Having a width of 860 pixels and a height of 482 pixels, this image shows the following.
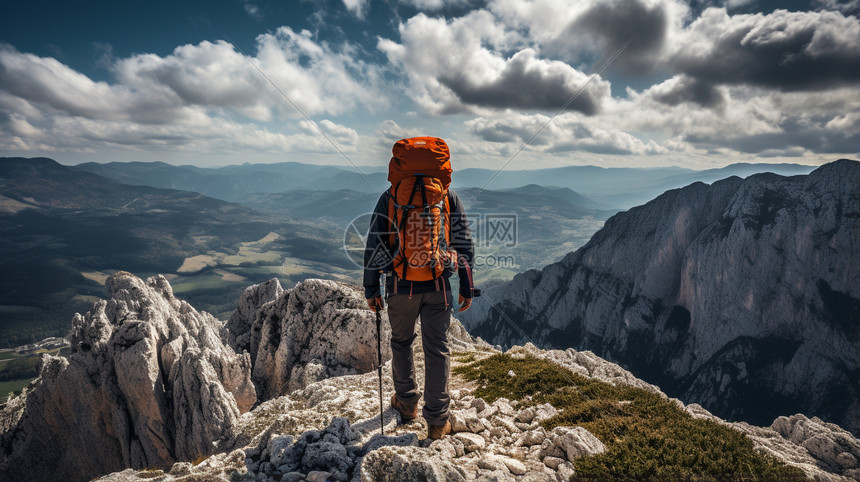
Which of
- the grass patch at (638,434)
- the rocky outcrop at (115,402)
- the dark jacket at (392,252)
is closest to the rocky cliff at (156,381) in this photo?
the rocky outcrop at (115,402)

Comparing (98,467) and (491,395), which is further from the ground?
(491,395)

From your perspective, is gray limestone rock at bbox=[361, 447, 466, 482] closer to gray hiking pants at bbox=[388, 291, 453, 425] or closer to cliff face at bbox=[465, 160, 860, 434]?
gray hiking pants at bbox=[388, 291, 453, 425]

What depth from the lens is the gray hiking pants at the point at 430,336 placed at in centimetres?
802

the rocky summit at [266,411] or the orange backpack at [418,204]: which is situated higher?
the orange backpack at [418,204]

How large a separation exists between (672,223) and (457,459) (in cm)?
16710

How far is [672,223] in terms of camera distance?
143m

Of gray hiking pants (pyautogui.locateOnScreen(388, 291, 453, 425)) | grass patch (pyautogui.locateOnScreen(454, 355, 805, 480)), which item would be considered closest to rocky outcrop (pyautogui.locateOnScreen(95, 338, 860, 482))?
grass patch (pyautogui.locateOnScreen(454, 355, 805, 480))

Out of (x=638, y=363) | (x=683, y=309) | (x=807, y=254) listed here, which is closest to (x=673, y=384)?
(x=638, y=363)

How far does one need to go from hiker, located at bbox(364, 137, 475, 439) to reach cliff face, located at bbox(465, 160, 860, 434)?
5003 inches

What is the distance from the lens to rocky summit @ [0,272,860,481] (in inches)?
295

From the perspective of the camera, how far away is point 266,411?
555 inches

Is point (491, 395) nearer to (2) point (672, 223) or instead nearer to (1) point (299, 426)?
(1) point (299, 426)

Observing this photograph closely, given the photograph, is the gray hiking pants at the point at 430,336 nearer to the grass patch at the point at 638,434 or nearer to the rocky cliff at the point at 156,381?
the grass patch at the point at 638,434

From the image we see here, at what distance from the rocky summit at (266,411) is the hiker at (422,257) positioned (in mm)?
1360
